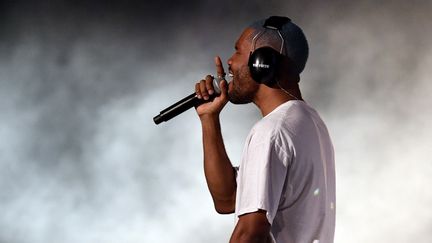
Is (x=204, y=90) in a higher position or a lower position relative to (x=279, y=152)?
higher

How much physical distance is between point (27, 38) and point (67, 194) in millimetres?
871

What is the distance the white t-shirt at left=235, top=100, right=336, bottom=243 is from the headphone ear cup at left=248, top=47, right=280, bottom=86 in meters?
0.12

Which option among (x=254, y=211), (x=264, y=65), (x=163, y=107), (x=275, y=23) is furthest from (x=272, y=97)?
(x=163, y=107)

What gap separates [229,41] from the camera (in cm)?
365

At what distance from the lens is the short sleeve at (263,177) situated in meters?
1.32

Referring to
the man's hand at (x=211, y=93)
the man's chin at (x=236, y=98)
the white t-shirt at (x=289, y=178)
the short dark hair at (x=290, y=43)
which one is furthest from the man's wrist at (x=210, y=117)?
the white t-shirt at (x=289, y=178)

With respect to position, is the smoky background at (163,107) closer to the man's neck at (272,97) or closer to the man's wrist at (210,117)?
the man's wrist at (210,117)

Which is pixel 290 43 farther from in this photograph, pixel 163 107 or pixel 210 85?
pixel 163 107

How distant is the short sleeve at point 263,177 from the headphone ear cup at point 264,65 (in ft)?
0.79

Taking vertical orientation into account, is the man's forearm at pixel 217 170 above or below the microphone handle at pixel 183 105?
below

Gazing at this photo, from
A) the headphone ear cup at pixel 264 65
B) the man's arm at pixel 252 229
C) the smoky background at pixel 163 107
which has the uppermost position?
the smoky background at pixel 163 107

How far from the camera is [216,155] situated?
197 centimetres

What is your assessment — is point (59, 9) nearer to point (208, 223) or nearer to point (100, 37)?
point (100, 37)

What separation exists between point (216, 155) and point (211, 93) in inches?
7.0
